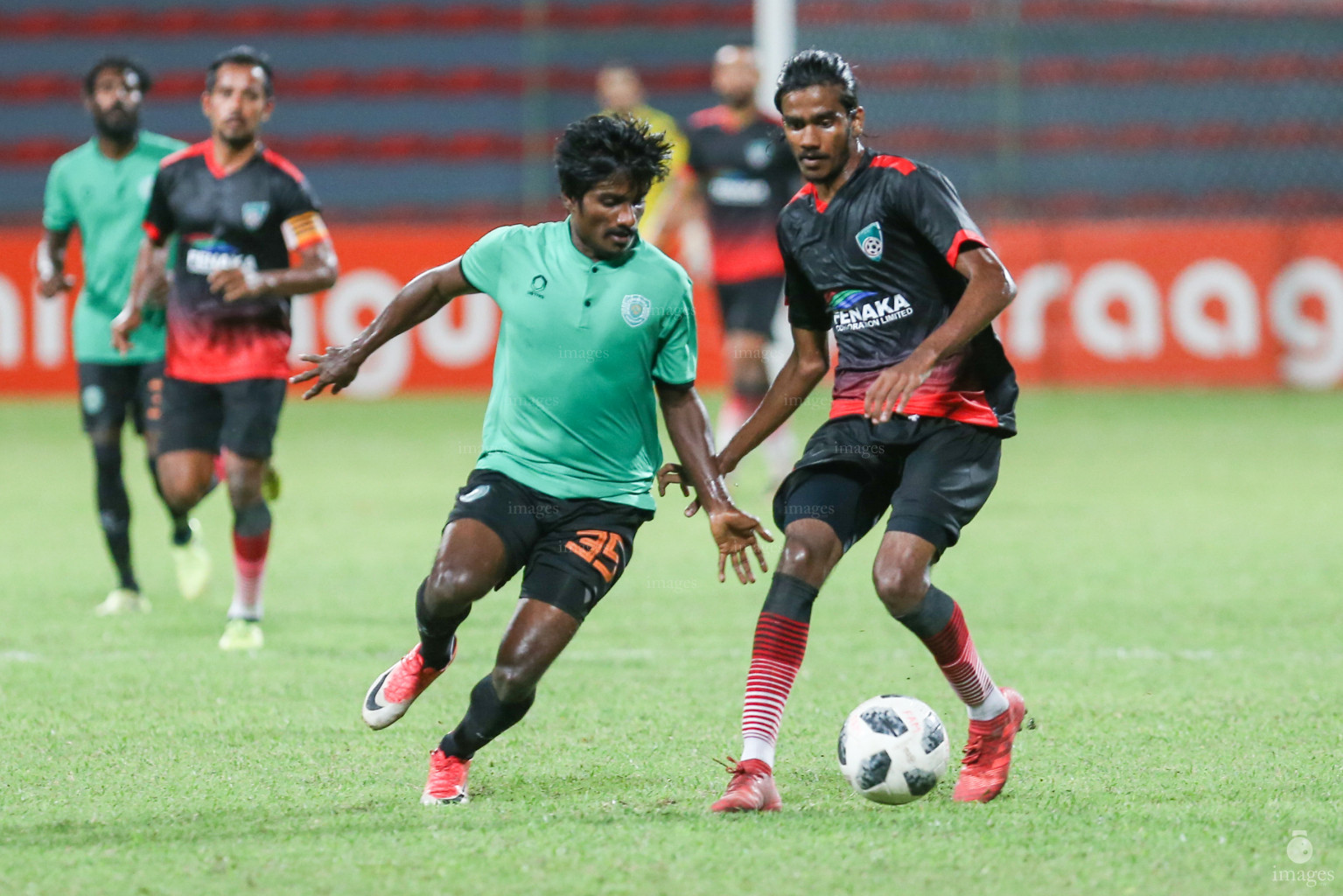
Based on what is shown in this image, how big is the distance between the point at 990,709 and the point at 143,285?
3930 millimetres

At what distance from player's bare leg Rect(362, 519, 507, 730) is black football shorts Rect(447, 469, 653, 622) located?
0.04m

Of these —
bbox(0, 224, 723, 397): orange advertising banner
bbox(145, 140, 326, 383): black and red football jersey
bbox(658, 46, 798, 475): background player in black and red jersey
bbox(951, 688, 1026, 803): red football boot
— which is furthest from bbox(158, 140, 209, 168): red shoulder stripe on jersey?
bbox(0, 224, 723, 397): orange advertising banner

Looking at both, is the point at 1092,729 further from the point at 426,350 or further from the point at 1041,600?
the point at 426,350

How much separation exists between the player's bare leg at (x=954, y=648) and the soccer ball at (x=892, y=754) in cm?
13

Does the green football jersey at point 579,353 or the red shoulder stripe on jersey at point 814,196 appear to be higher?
the red shoulder stripe on jersey at point 814,196

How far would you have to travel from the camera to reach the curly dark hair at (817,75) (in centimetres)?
457

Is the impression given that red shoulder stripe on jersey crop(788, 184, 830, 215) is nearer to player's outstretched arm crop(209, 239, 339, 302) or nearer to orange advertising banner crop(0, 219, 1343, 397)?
player's outstretched arm crop(209, 239, 339, 302)

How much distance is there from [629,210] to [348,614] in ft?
10.5

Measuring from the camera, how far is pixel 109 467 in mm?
7555

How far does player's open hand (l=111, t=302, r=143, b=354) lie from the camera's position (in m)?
6.84

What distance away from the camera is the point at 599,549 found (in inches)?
177

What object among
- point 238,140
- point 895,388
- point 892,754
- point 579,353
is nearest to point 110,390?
point 238,140

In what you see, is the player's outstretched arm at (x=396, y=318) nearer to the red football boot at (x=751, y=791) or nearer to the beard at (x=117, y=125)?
the red football boot at (x=751, y=791)
